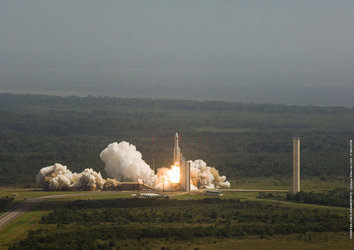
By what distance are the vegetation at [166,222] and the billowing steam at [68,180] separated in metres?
11.8

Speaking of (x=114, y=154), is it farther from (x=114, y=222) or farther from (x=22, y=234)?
(x=22, y=234)

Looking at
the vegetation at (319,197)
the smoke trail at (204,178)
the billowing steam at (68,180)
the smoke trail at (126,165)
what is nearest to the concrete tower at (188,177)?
the smoke trail at (204,178)

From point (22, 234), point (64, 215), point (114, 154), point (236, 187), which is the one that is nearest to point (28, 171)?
point (114, 154)

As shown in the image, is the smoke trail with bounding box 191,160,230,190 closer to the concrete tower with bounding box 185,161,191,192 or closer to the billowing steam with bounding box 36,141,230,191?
the billowing steam with bounding box 36,141,230,191

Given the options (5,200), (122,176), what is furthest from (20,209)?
(122,176)

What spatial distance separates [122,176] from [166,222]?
29.8 meters

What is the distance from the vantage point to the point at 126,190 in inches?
5079

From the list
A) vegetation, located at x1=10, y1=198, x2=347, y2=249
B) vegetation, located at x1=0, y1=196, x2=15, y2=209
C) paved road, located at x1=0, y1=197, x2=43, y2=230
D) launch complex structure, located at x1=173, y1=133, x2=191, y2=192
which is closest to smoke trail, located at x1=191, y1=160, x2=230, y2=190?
launch complex structure, located at x1=173, y1=133, x2=191, y2=192

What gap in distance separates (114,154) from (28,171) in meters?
33.6

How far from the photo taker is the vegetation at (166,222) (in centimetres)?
9488

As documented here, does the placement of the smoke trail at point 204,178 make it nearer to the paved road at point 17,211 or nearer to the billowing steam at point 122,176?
the billowing steam at point 122,176

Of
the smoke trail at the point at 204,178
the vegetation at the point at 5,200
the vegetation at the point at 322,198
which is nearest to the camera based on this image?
the vegetation at the point at 5,200

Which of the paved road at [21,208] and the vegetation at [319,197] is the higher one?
the vegetation at [319,197]

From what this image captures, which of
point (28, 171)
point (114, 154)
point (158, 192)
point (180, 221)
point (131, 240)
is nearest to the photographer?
point (131, 240)
